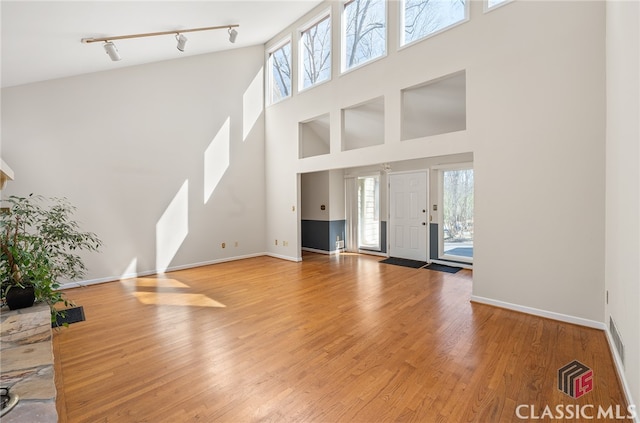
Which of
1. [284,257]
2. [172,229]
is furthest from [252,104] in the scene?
[284,257]

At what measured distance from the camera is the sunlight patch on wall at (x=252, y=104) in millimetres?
6559

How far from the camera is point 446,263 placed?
18.7 feet

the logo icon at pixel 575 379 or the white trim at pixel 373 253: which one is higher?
the white trim at pixel 373 253

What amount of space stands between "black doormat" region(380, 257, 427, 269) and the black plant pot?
522 cm

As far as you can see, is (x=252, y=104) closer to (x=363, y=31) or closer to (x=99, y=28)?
(x=363, y=31)

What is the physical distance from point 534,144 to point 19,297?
16.5 ft

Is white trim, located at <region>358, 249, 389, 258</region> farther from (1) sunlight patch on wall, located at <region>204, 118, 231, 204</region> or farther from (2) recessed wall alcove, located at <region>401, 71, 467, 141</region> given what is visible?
(1) sunlight patch on wall, located at <region>204, 118, 231, 204</region>

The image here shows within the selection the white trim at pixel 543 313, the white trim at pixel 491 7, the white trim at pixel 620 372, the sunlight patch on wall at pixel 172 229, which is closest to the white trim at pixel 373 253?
the white trim at pixel 543 313

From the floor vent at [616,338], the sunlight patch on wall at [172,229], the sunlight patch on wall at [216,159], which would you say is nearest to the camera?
the floor vent at [616,338]

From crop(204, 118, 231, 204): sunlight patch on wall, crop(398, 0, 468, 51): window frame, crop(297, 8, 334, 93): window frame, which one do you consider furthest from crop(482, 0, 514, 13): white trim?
crop(204, 118, 231, 204): sunlight patch on wall

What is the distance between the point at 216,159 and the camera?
6102 millimetres

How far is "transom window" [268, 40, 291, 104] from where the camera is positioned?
6465mm

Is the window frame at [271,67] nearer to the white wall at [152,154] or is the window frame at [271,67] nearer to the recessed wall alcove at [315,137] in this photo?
the white wall at [152,154]

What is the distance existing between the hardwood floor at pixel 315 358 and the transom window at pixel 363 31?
3.89 metres
